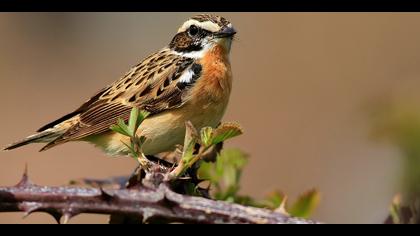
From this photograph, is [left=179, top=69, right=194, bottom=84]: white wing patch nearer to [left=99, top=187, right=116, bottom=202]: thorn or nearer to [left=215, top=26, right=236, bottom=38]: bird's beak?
[left=215, top=26, right=236, bottom=38]: bird's beak

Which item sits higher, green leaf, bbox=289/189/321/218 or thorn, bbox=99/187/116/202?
thorn, bbox=99/187/116/202

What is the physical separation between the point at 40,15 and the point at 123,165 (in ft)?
18.0

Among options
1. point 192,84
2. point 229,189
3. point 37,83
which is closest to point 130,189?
point 229,189

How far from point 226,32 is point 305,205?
8.90 ft

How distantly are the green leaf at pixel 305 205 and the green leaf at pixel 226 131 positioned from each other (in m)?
0.66

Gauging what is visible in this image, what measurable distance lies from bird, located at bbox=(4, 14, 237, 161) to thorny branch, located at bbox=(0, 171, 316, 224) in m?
2.85

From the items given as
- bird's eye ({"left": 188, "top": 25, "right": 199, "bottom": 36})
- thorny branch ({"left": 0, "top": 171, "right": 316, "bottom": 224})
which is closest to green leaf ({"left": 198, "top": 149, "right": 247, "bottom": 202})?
thorny branch ({"left": 0, "top": 171, "right": 316, "bottom": 224})

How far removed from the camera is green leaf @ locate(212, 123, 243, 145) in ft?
8.04

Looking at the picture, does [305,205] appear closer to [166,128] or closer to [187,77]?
[166,128]

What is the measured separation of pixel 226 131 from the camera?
2473mm

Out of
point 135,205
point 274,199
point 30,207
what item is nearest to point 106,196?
point 135,205

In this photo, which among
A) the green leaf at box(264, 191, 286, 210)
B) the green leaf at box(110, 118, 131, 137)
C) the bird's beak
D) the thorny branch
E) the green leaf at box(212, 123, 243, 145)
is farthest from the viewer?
the bird's beak

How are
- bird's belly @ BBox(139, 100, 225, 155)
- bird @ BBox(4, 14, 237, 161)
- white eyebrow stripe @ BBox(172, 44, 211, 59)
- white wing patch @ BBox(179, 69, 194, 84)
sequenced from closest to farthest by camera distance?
bird's belly @ BBox(139, 100, 225, 155) < bird @ BBox(4, 14, 237, 161) < white wing patch @ BBox(179, 69, 194, 84) < white eyebrow stripe @ BBox(172, 44, 211, 59)

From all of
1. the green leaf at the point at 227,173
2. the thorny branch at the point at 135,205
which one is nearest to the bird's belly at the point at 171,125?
the green leaf at the point at 227,173
